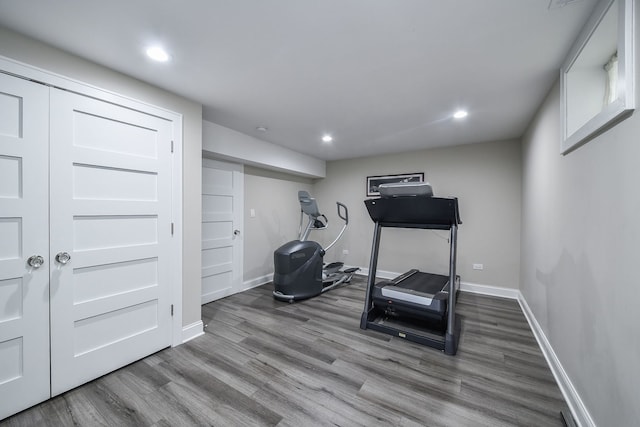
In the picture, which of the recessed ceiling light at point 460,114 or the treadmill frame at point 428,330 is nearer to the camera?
the treadmill frame at point 428,330

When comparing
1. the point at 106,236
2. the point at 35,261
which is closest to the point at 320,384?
the point at 106,236

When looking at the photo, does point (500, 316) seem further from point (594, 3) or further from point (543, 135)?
point (594, 3)

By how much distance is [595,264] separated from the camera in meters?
1.36

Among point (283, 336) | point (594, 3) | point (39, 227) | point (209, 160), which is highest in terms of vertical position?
point (594, 3)

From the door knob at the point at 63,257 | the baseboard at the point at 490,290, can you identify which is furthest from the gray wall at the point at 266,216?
the baseboard at the point at 490,290

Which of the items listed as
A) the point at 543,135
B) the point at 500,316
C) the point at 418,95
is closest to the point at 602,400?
the point at 500,316

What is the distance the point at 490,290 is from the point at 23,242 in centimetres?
509

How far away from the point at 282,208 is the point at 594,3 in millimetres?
4190

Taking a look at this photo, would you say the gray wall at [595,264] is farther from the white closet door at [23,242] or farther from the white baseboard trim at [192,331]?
the white closet door at [23,242]

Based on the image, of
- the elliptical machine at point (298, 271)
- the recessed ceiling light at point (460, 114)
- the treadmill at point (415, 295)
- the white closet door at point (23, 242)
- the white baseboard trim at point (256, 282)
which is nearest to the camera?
the white closet door at point (23, 242)

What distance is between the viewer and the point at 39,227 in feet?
5.35

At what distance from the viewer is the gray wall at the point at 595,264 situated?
1.06 metres

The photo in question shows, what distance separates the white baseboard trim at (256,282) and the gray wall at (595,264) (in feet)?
12.2

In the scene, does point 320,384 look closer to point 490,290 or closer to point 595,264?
point 595,264
